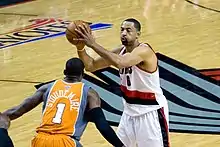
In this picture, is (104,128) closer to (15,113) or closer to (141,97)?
(15,113)

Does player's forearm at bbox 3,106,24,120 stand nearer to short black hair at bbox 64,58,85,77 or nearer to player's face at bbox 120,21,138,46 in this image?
short black hair at bbox 64,58,85,77

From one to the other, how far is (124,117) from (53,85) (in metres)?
1.34

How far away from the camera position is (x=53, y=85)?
559cm

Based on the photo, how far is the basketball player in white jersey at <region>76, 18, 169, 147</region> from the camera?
6461mm

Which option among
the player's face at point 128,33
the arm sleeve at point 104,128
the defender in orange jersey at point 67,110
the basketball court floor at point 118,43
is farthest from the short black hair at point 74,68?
the basketball court floor at point 118,43

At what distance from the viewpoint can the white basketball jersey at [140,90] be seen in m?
6.54

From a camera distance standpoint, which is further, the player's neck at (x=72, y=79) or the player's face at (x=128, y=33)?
the player's face at (x=128, y=33)

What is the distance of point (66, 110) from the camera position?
5438 millimetres

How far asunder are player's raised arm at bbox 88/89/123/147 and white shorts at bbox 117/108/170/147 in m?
1.21

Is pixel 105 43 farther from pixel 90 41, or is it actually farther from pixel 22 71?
pixel 90 41

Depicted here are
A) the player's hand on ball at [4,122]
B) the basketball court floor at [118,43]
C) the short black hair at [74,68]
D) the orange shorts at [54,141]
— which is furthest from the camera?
the basketball court floor at [118,43]

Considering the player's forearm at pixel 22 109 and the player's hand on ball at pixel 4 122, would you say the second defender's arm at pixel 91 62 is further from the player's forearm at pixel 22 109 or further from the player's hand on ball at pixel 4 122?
the player's hand on ball at pixel 4 122

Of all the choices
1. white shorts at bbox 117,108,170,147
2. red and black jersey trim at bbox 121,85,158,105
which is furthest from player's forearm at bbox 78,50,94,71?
white shorts at bbox 117,108,170,147

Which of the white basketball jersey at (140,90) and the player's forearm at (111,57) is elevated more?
the player's forearm at (111,57)
